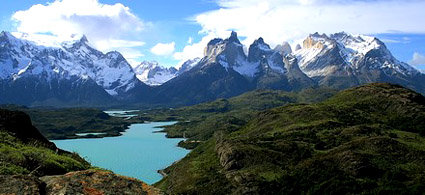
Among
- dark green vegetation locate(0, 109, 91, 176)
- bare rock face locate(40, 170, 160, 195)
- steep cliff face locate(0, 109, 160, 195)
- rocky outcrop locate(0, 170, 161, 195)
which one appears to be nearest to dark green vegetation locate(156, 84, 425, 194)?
dark green vegetation locate(0, 109, 91, 176)

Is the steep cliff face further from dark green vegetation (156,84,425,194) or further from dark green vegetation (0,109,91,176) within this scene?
dark green vegetation (156,84,425,194)

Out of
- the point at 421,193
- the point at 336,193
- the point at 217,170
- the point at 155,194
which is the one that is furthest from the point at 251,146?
the point at 155,194

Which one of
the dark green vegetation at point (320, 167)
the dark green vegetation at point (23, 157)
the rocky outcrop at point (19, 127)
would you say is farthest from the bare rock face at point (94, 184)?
the dark green vegetation at point (320, 167)

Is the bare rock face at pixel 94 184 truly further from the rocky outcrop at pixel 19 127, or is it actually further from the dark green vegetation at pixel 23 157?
the rocky outcrop at pixel 19 127

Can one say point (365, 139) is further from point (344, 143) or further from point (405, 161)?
point (405, 161)

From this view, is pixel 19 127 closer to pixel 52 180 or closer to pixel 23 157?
pixel 23 157

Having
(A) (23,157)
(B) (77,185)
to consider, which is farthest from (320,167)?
(B) (77,185)
